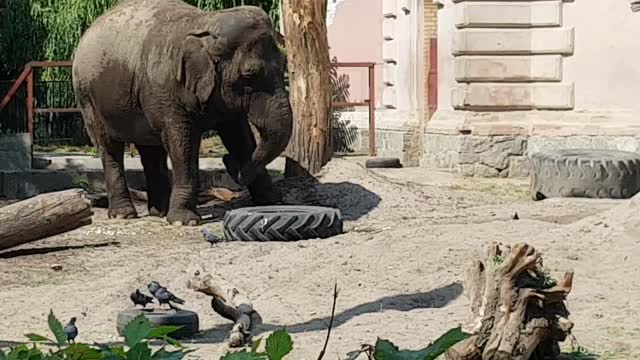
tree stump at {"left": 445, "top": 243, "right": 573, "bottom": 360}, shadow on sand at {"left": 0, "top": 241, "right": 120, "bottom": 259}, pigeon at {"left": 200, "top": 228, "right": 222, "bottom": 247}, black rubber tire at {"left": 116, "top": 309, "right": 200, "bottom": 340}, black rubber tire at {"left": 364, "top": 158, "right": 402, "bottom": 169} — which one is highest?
tree stump at {"left": 445, "top": 243, "right": 573, "bottom": 360}

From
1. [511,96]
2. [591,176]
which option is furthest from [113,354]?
[511,96]

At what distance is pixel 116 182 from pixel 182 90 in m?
1.68

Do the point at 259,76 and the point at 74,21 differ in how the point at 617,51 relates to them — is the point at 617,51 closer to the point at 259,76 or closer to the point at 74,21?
the point at 259,76

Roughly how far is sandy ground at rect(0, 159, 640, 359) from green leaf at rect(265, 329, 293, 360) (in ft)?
12.7

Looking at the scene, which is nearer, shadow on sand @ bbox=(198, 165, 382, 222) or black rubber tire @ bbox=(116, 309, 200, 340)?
black rubber tire @ bbox=(116, 309, 200, 340)

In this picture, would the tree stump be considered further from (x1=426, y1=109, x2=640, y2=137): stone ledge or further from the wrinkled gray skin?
(x1=426, y1=109, x2=640, y2=137): stone ledge

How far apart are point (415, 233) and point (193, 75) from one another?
3.89m

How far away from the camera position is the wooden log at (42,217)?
10.4 m

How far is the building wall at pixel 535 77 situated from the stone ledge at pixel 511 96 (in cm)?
1

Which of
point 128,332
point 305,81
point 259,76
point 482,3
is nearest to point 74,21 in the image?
point 482,3

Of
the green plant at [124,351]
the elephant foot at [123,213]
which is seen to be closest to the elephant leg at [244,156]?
the elephant foot at [123,213]

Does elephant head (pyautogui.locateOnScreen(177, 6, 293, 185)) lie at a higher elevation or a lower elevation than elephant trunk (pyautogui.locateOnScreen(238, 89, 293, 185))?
higher

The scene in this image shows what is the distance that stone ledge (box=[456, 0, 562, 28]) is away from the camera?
17.4m

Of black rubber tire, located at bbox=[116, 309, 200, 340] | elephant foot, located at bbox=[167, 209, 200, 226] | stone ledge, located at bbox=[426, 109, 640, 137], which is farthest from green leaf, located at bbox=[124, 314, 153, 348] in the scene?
stone ledge, located at bbox=[426, 109, 640, 137]
